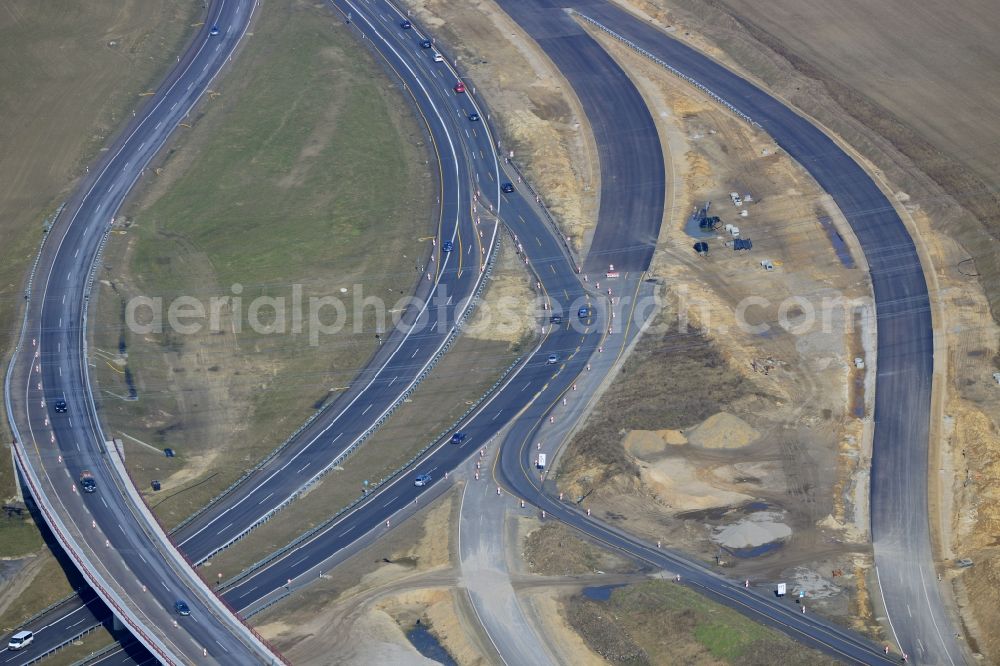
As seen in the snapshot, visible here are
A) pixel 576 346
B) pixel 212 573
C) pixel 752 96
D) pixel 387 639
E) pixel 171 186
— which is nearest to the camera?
pixel 387 639

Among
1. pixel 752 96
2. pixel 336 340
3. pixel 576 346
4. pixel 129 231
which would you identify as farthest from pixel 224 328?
pixel 752 96

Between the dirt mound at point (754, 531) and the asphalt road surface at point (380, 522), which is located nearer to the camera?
the asphalt road surface at point (380, 522)

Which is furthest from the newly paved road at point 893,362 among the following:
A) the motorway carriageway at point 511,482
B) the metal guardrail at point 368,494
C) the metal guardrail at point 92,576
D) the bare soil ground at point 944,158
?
the metal guardrail at point 92,576

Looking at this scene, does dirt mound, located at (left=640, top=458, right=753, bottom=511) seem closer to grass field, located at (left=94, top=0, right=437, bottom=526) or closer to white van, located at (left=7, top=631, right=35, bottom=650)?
grass field, located at (left=94, top=0, right=437, bottom=526)

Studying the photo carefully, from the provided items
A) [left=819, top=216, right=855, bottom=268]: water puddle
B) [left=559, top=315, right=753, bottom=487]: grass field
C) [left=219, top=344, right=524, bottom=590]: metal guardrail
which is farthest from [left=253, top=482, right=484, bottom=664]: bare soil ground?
[left=819, top=216, right=855, bottom=268]: water puddle

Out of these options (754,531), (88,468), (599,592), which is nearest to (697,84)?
(754,531)

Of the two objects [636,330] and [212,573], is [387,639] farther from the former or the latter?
[636,330]

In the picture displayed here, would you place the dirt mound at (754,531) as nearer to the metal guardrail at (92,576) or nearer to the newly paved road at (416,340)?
the newly paved road at (416,340)
